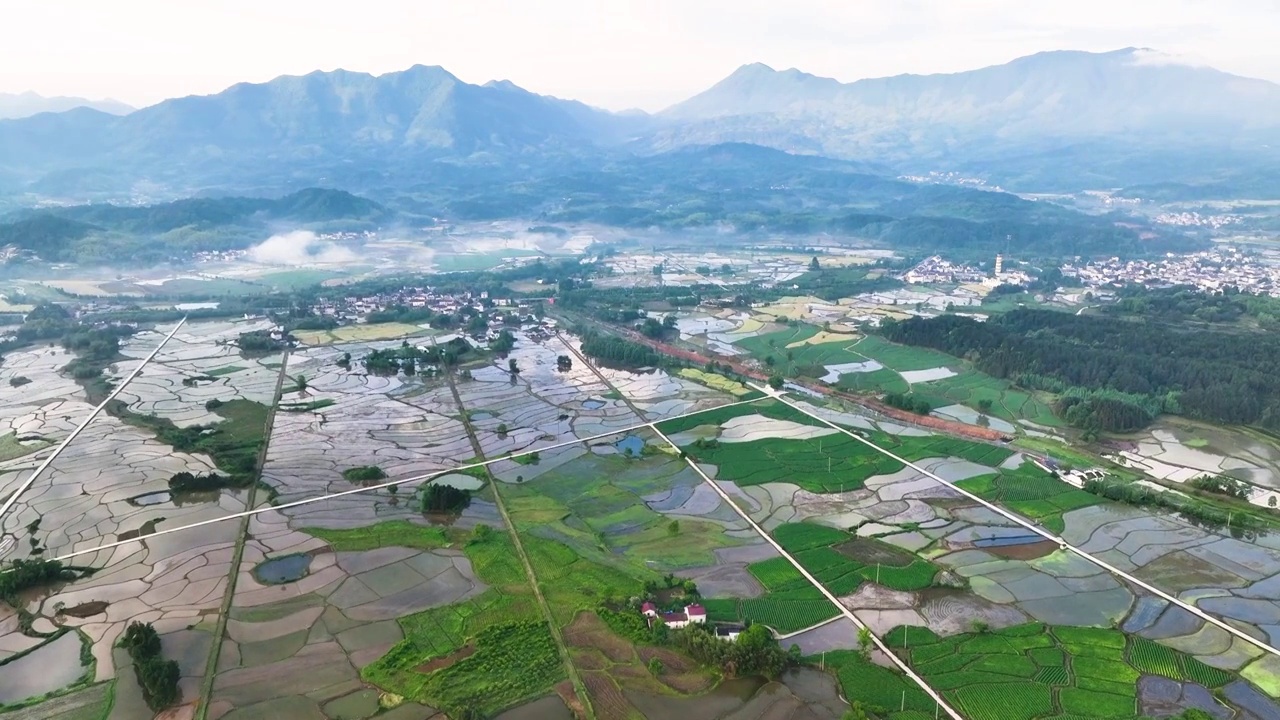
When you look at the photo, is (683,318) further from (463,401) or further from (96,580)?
(96,580)

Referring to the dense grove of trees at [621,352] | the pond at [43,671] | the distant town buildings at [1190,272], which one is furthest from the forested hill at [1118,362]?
the pond at [43,671]

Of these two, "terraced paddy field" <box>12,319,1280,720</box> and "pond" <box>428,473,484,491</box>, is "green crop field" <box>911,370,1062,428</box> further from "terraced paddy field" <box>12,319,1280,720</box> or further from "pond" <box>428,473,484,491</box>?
"pond" <box>428,473,484,491</box>

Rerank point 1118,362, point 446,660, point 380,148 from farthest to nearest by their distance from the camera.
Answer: point 380,148
point 1118,362
point 446,660

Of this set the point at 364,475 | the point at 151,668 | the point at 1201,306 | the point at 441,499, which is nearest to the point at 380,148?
the point at 1201,306

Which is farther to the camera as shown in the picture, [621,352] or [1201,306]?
[1201,306]

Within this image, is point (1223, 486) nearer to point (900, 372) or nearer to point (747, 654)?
point (900, 372)

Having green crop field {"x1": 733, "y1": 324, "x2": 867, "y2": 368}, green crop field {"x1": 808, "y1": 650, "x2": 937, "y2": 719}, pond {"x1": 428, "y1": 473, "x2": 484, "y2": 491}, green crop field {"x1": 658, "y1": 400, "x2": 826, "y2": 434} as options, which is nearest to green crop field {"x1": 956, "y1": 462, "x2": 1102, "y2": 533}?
green crop field {"x1": 658, "y1": 400, "x2": 826, "y2": 434}
